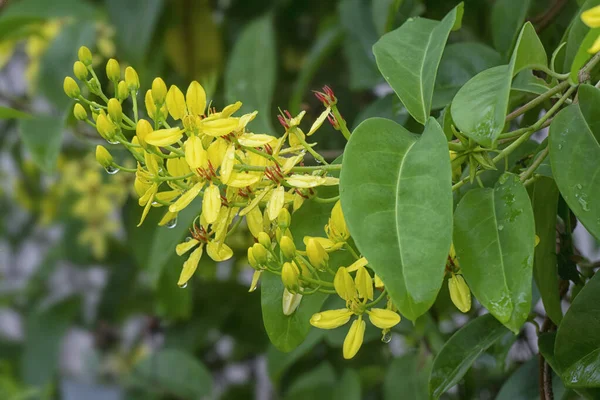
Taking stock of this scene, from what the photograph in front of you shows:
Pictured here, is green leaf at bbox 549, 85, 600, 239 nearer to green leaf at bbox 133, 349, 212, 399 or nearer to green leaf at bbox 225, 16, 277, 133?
green leaf at bbox 225, 16, 277, 133

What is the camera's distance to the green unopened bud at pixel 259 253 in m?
0.40

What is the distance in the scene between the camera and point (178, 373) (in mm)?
1146

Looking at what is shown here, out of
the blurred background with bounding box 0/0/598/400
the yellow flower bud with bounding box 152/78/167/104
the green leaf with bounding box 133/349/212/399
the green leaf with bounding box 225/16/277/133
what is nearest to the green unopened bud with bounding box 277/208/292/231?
the yellow flower bud with bounding box 152/78/167/104

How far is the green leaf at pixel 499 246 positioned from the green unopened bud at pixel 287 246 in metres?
0.09

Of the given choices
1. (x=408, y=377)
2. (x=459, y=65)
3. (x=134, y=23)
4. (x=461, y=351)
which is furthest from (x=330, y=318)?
(x=134, y=23)

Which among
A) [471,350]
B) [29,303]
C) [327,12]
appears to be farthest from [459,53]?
[29,303]

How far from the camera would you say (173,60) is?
1174mm

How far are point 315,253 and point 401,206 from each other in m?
0.07

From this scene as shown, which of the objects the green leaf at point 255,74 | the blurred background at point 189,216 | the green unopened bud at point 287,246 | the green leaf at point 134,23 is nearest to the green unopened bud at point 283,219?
the green unopened bud at point 287,246

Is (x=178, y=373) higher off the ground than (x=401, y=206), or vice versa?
(x=401, y=206)

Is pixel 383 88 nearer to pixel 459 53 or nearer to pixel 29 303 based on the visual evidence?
pixel 459 53

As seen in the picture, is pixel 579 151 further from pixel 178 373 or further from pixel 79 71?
pixel 178 373

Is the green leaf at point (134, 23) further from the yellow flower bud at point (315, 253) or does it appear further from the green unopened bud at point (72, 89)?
the yellow flower bud at point (315, 253)

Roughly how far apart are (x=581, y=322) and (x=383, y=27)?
0.35m
